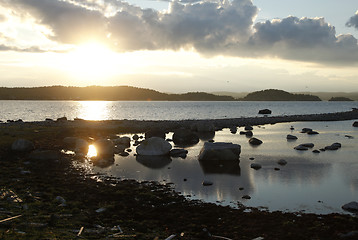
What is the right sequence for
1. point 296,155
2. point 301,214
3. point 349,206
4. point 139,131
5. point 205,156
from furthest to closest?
point 139,131 → point 296,155 → point 205,156 → point 349,206 → point 301,214

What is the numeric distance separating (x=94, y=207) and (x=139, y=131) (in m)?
31.1

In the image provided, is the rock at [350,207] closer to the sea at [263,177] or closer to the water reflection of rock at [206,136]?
the sea at [263,177]

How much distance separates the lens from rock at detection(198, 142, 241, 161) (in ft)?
71.6

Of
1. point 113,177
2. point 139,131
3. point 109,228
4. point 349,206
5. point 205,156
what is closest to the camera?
point 109,228

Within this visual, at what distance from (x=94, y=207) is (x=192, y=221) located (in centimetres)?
375

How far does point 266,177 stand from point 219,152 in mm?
5246

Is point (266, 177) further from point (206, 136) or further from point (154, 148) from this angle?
point (206, 136)

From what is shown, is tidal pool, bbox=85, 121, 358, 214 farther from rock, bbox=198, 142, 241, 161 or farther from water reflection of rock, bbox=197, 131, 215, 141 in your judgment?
water reflection of rock, bbox=197, 131, 215, 141

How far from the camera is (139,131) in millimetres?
42781

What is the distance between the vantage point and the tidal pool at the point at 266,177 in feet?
42.9

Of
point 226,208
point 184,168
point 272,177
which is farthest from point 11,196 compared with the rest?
point 272,177

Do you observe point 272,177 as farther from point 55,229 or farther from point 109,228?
point 55,229

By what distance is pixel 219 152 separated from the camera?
22000 mm

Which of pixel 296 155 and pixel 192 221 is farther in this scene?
pixel 296 155
